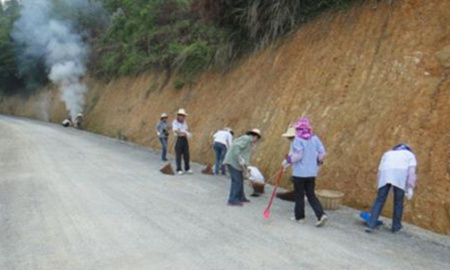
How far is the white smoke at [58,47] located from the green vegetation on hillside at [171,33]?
2.96ft

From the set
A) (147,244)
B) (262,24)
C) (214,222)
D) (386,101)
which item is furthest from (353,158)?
(262,24)

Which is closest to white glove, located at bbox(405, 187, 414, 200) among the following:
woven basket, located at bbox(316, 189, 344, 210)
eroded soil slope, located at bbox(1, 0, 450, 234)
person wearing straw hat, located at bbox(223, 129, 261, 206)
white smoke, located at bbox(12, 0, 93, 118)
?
eroded soil slope, located at bbox(1, 0, 450, 234)

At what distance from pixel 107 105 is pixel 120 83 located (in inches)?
71.8

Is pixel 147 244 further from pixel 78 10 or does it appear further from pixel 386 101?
pixel 78 10

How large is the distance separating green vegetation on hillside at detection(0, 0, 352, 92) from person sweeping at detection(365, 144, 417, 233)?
297 inches

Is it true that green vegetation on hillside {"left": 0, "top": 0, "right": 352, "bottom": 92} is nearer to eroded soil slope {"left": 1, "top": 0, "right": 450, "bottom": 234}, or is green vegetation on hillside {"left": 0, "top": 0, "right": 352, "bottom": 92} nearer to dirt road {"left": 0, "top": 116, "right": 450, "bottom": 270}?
eroded soil slope {"left": 1, "top": 0, "right": 450, "bottom": 234}

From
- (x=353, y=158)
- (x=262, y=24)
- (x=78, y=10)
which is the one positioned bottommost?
(x=353, y=158)

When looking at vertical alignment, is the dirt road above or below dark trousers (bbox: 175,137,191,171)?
below

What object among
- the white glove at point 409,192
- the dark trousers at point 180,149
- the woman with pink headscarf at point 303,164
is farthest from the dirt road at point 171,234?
the dark trousers at point 180,149

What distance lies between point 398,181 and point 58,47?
38.2 meters

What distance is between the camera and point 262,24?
1748 centimetres

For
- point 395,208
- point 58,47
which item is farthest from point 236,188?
point 58,47

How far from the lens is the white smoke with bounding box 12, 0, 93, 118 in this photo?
39531 millimetres

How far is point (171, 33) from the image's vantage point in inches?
1086
